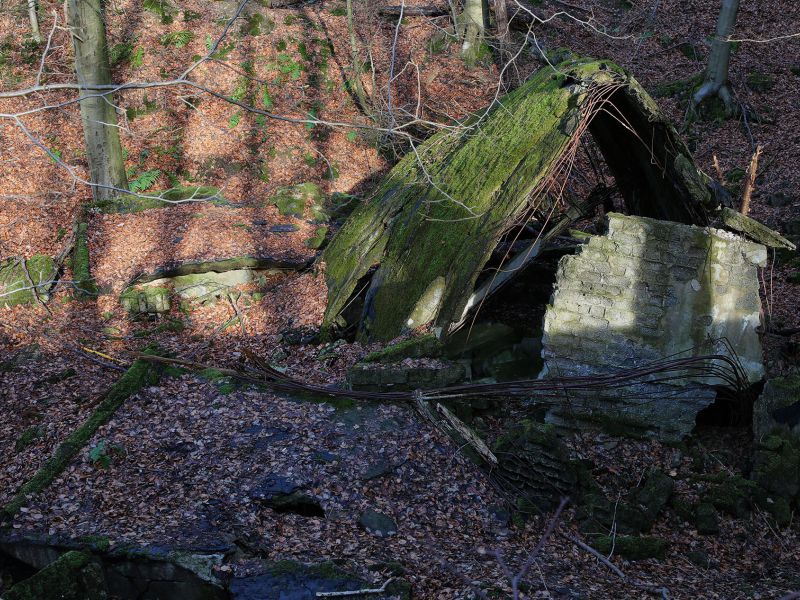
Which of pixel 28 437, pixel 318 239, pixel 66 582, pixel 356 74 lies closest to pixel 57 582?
pixel 66 582

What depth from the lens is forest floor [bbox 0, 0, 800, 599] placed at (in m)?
5.82

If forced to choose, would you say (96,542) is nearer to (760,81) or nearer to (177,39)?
(177,39)

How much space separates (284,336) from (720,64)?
10.8m

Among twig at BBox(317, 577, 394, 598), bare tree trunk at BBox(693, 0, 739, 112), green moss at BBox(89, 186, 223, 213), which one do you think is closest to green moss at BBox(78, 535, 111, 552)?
twig at BBox(317, 577, 394, 598)

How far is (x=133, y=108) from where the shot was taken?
48.0ft

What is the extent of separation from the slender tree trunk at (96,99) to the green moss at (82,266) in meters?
0.99

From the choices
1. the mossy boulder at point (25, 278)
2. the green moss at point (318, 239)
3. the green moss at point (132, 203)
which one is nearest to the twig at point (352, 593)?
the mossy boulder at point (25, 278)

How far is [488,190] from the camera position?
8.80 metres

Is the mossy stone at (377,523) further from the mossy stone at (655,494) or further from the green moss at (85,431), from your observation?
the green moss at (85,431)

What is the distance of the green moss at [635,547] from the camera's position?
5.95 meters

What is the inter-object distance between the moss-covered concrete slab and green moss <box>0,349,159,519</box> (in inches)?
101

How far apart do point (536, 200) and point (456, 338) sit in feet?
6.65

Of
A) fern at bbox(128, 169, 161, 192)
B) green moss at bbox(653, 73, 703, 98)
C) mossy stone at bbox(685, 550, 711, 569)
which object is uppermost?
green moss at bbox(653, 73, 703, 98)

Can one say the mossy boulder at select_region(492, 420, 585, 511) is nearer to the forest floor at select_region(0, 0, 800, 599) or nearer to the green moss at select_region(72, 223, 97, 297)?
the forest floor at select_region(0, 0, 800, 599)
